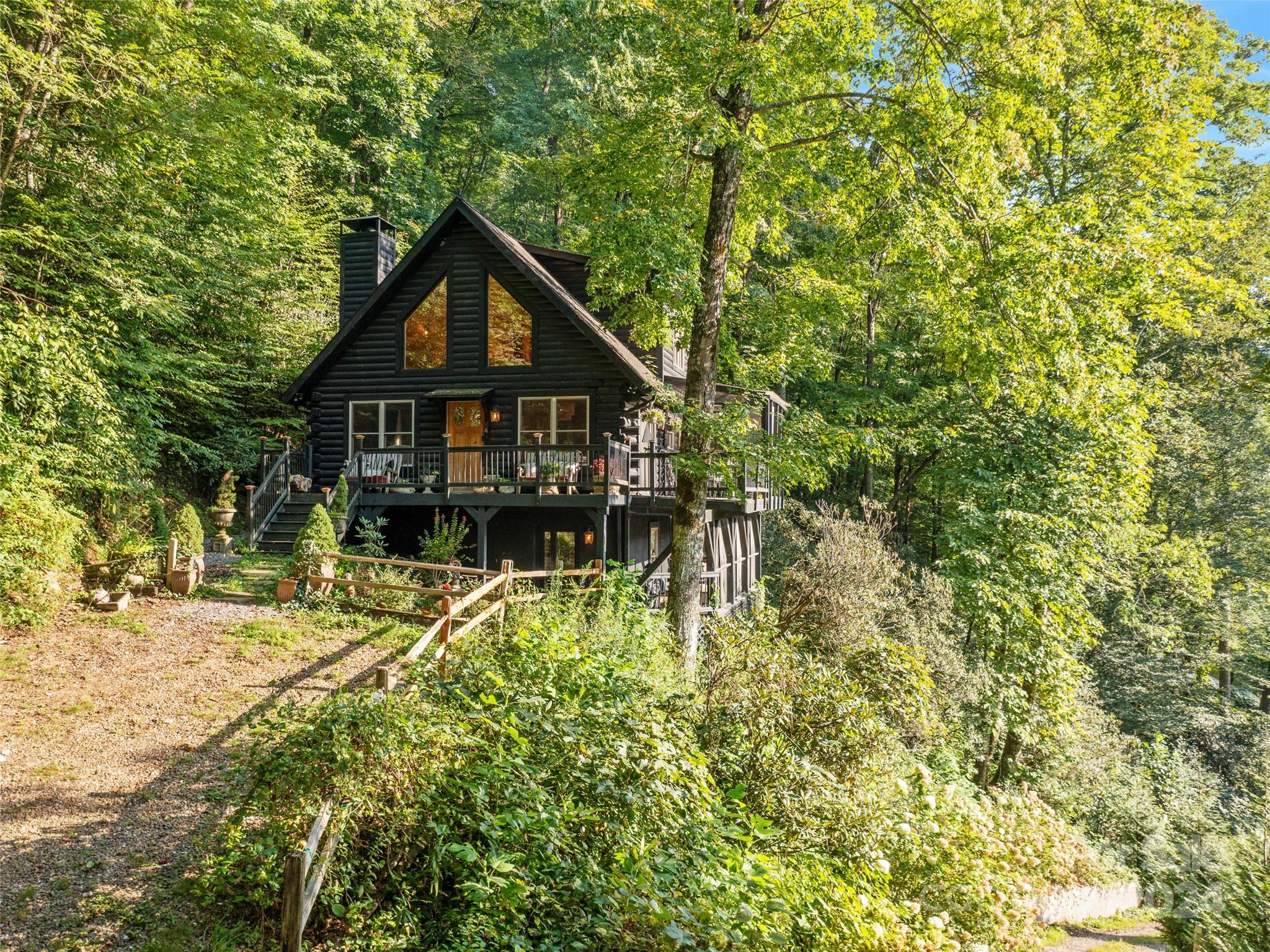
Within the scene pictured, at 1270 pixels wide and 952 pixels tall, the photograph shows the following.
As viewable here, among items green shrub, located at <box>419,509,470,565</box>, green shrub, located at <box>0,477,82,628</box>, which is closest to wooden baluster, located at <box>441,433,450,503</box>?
green shrub, located at <box>419,509,470,565</box>

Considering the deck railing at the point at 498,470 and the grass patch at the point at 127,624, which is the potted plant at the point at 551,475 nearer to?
the deck railing at the point at 498,470

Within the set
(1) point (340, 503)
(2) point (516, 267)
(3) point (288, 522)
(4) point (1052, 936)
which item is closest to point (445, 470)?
(1) point (340, 503)

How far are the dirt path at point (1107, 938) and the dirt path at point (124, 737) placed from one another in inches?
406

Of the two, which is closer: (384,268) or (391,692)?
(391,692)

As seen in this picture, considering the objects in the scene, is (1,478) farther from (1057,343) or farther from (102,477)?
(1057,343)

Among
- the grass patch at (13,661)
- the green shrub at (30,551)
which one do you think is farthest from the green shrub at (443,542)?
the grass patch at (13,661)

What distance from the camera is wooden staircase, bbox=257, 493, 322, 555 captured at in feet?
57.1

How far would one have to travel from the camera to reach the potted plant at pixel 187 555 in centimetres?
1259

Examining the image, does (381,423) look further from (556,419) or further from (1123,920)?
(1123,920)

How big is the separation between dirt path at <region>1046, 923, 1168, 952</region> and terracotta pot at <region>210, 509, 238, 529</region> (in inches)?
764

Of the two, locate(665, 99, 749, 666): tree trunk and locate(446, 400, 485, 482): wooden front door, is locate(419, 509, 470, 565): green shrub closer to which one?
locate(446, 400, 485, 482): wooden front door

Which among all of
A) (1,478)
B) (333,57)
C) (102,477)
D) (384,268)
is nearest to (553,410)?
(384,268)

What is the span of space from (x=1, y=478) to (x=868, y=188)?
13493mm

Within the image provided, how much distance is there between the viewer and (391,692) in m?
5.52
